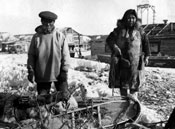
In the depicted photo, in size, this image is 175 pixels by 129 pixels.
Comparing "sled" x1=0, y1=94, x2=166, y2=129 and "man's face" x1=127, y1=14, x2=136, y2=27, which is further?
"man's face" x1=127, y1=14, x2=136, y2=27

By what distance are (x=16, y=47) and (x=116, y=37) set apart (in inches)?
1174

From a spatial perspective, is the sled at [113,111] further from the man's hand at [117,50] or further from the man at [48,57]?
the man's hand at [117,50]

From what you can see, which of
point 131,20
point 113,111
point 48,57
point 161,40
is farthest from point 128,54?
point 161,40

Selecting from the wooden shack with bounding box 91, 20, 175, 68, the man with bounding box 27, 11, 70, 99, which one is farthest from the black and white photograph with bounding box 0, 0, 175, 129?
the wooden shack with bounding box 91, 20, 175, 68

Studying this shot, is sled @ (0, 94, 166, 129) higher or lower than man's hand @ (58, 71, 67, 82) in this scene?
lower

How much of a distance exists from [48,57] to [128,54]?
1675 mm

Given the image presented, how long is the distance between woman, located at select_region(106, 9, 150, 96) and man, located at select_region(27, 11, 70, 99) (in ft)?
4.40

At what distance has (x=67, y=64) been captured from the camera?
176 inches

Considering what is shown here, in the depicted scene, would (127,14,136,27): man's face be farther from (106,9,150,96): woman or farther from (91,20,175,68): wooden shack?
(91,20,175,68): wooden shack

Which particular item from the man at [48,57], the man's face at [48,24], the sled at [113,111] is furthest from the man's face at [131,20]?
the sled at [113,111]

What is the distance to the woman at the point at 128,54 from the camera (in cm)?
535

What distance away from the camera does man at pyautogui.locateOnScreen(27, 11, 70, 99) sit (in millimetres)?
4367

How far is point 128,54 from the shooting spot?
17.7 ft

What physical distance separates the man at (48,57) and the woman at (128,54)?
1341 millimetres
